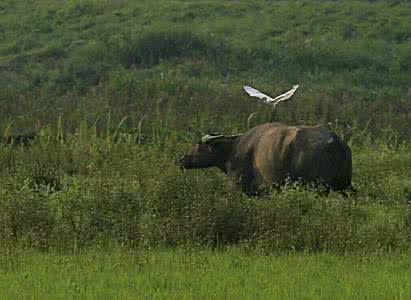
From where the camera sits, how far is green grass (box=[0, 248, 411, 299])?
22.8ft

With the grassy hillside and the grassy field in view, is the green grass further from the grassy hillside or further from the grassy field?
the grassy hillside

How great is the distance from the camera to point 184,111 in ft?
62.0

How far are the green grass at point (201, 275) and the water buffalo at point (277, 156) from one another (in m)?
2.47

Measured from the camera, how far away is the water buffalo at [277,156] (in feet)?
35.4

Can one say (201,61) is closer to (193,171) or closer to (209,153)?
(209,153)

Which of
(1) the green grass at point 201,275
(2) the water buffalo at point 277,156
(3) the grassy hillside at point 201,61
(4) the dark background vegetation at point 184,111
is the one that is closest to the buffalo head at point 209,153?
(2) the water buffalo at point 277,156

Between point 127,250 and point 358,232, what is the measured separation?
6.89 feet

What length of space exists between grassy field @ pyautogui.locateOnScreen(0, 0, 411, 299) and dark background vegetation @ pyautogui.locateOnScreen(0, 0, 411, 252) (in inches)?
1.2

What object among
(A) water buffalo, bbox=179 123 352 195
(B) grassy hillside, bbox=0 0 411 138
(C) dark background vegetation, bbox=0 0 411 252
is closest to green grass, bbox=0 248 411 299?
(C) dark background vegetation, bbox=0 0 411 252

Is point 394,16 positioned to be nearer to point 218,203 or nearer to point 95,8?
point 95,8

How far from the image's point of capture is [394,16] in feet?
98.6

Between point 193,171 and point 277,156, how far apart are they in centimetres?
97

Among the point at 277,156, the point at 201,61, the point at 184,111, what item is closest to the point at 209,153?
the point at 277,156

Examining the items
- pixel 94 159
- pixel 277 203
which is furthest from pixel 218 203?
pixel 94 159
